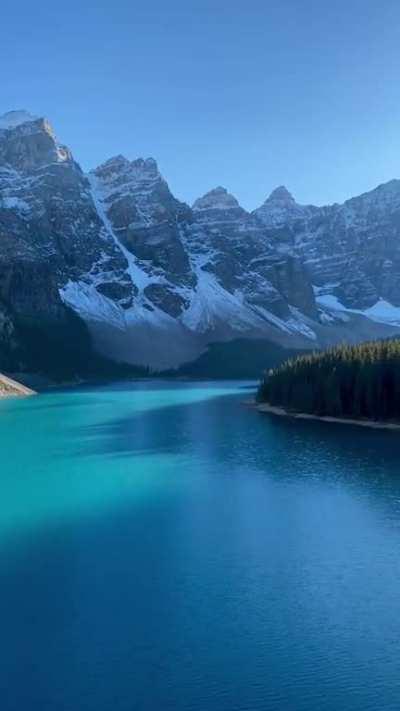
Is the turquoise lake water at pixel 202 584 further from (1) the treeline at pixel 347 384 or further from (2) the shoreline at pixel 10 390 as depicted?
(2) the shoreline at pixel 10 390

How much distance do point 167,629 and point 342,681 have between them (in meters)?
7.00

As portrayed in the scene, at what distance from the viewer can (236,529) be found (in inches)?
1689

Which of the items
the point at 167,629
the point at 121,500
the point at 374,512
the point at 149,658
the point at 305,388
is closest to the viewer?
the point at 149,658

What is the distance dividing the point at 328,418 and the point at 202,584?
72.5 m

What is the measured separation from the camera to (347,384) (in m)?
102

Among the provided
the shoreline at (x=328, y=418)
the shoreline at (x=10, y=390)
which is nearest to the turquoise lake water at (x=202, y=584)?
the shoreline at (x=328, y=418)

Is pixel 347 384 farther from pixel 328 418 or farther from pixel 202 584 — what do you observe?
pixel 202 584

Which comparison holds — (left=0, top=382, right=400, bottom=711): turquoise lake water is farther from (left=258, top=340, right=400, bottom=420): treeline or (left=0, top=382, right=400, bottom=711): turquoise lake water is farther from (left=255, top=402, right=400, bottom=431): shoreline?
(left=258, top=340, right=400, bottom=420): treeline

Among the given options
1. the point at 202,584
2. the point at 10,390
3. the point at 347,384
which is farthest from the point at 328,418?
the point at 10,390

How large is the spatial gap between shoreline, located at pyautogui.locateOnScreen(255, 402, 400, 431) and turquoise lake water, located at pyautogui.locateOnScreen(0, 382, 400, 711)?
21823 mm

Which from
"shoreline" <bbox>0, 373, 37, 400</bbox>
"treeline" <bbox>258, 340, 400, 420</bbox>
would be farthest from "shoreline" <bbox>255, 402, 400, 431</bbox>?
"shoreline" <bbox>0, 373, 37, 400</bbox>

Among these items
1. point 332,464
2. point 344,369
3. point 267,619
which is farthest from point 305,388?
point 267,619

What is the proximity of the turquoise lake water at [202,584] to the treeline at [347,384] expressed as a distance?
26171 mm

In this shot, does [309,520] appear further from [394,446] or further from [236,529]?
[394,446]
